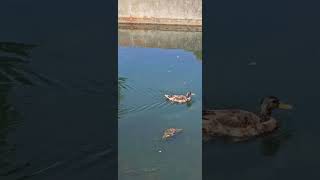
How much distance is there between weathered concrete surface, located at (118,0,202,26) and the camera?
19.5 m

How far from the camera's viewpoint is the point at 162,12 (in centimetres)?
1964

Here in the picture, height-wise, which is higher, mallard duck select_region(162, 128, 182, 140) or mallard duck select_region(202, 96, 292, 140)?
mallard duck select_region(202, 96, 292, 140)

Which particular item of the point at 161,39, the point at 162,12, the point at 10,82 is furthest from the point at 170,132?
the point at 162,12

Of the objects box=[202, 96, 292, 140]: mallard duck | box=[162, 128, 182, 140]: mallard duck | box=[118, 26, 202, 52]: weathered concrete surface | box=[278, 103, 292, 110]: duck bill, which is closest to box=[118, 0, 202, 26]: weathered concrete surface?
box=[118, 26, 202, 52]: weathered concrete surface

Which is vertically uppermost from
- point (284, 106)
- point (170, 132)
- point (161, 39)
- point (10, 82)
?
point (161, 39)

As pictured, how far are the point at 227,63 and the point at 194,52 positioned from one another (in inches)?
111

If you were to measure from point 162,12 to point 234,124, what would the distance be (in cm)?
1002

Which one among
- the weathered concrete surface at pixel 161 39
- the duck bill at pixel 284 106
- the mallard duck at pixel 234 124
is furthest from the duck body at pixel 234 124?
the weathered concrete surface at pixel 161 39

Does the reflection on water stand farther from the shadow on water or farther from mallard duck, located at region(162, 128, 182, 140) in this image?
mallard duck, located at region(162, 128, 182, 140)

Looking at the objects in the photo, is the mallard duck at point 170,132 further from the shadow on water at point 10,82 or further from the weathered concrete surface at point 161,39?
the weathered concrete surface at point 161,39

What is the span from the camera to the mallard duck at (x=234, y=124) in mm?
10289

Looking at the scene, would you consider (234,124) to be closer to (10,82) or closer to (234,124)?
(234,124)

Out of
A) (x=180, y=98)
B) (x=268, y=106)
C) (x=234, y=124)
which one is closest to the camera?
(x=234, y=124)

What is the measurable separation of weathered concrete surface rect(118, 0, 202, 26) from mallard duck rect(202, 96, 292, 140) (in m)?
9.31
